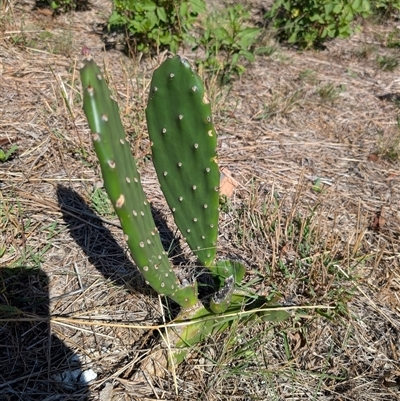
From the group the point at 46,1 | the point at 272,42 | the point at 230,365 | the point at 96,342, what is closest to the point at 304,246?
the point at 230,365

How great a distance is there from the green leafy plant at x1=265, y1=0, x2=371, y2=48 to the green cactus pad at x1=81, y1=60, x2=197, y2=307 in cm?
257

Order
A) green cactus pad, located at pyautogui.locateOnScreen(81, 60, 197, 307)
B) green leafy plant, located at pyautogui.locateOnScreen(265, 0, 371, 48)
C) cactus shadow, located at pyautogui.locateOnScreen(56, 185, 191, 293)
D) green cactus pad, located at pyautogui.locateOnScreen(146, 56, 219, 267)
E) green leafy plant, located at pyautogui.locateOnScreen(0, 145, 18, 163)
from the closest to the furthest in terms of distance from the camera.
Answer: green cactus pad, located at pyautogui.locateOnScreen(81, 60, 197, 307) → green cactus pad, located at pyautogui.locateOnScreen(146, 56, 219, 267) → cactus shadow, located at pyautogui.locateOnScreen(56, 185, 191, 293) → green leafy plant, located at pyautogui.locateOnScreen(0, 145, 18, 163) → green leafy plant, located at pyautogui.locateOnScreen(265, 0, 371, 48)

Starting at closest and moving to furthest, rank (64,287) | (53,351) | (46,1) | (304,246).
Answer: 1. (53,351)
2. (64,287)
3. (304,246)
4. (46,1)

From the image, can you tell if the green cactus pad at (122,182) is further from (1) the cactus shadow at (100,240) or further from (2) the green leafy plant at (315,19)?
(2) the green leafy plant at (315,19)

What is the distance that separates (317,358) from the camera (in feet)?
4.94

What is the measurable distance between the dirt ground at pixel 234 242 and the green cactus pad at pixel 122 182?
1.02 ft

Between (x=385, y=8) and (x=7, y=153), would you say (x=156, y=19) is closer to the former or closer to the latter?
(x=7, y=153)

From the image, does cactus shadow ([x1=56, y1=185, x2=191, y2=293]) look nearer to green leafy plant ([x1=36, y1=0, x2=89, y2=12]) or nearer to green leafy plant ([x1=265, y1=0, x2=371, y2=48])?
green leafy plant ([x1=36, y1=0, x2=89, y2=12])

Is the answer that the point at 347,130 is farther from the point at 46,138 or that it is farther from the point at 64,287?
the point at 64,287

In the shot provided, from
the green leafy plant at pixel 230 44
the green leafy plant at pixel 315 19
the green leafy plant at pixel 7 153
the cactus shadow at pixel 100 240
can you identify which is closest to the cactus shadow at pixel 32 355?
the cactus shadow at pixel 100 240

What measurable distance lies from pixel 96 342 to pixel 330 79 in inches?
97.7

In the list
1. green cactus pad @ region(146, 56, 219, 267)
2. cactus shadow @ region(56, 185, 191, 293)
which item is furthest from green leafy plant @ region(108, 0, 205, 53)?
green cactus pad @ region(146, 56, 219, 267)

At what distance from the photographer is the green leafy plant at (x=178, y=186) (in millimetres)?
914

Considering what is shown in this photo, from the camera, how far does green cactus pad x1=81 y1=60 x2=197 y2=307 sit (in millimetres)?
845
